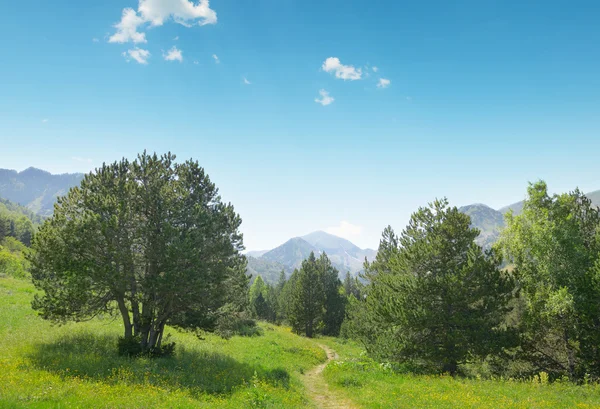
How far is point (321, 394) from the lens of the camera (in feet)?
62.7

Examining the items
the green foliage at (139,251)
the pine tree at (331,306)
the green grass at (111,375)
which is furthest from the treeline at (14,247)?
the pine tree at (331,306)

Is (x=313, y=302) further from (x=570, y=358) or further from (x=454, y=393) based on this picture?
(x=454, y=393)

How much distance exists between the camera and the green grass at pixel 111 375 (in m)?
11.7

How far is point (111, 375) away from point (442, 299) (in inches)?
753

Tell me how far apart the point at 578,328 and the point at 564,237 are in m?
5.61

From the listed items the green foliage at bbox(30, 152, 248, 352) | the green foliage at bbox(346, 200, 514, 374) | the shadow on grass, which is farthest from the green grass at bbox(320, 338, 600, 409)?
the green foliage at bbox(30, 152, 248, 352)

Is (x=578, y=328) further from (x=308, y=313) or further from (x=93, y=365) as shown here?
(x=308, y=313)

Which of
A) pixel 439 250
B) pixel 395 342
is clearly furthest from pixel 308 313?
pixel 439 250

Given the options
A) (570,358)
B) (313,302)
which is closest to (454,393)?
(570,358)

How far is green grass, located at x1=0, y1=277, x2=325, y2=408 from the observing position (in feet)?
38.5

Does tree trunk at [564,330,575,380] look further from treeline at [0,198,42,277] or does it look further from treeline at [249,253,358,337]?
treeline at [249,253,358,337]

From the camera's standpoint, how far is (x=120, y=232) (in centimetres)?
1727

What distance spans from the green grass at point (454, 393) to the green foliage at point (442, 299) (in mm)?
1852

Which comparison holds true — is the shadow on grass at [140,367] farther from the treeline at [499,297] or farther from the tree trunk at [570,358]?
the tree trunk at [570,358]
